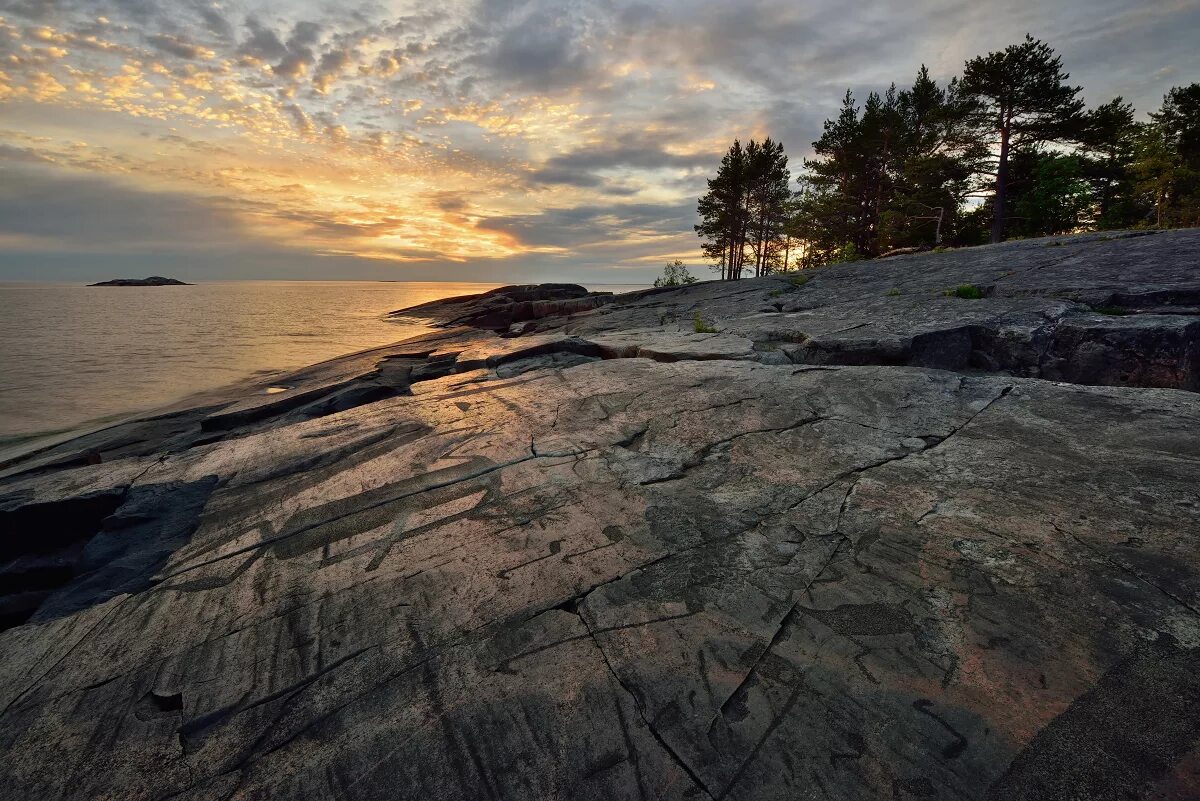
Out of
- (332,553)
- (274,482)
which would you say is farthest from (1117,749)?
(274,482)

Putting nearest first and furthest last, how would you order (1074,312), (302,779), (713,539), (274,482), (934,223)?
(302,779)
(713,539)
(274,482)
(1074,312)
(934,223)

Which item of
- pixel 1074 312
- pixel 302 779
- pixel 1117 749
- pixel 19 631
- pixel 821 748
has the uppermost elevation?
pixel 1074 312

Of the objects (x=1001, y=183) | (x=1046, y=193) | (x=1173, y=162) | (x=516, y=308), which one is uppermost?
(x=1173, y=162)

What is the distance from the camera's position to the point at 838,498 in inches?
142

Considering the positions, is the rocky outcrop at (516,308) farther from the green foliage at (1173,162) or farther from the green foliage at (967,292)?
the green foliage at (1173,162)

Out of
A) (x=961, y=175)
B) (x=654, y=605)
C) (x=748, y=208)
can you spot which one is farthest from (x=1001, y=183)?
(x=654, y=605)

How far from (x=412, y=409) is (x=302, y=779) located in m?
5.31

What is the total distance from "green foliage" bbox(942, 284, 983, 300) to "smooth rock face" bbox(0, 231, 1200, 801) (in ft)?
8.74

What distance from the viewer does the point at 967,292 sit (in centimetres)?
857

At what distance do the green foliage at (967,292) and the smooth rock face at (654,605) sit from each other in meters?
2.66

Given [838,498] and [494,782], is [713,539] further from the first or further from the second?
[494,782]

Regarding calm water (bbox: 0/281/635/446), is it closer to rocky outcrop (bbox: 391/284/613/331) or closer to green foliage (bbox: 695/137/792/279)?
rocky outcrop (bbox: 391/284/613/331)

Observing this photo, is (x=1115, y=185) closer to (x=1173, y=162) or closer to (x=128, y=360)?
(x=1173, y=162)

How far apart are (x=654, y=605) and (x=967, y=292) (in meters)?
9.15
